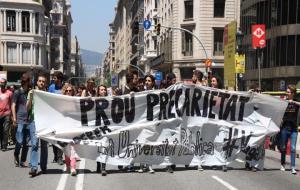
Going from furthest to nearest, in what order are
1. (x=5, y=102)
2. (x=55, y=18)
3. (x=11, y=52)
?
(x=55, y=18), (x=11, y=52), (x=5, y=102)

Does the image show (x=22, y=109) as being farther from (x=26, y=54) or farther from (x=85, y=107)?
(x=26, y=54)

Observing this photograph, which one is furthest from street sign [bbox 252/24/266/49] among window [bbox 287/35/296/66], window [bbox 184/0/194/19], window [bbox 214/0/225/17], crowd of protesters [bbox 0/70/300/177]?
window [bbox 184/0/194/19]

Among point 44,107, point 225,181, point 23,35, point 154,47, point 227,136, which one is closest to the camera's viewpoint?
point 225,181

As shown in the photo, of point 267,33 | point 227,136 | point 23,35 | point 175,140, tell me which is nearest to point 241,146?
point 227,136

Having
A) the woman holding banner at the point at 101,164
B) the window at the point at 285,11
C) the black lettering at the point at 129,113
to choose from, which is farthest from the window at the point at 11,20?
the black lettering at the point at 129,113

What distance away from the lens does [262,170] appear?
11.2 meters

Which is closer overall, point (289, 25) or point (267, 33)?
point (289, 25)

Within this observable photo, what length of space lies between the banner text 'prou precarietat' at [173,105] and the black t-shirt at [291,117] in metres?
0.86

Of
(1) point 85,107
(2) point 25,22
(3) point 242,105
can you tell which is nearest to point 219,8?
(2) point 25,22

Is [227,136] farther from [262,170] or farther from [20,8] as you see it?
[20,8]

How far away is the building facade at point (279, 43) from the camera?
131 ft

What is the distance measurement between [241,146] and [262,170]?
706 millimetres

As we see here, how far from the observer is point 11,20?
232ft

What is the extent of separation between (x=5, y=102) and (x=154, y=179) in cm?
658
